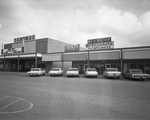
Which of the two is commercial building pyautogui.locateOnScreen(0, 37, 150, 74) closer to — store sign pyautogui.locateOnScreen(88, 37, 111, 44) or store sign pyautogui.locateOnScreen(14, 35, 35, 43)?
store sign pyautogui.locateOnScreen(88, 37, 111, 44)

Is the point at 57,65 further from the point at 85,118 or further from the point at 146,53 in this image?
the point at 85,118

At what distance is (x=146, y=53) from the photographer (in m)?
21.1

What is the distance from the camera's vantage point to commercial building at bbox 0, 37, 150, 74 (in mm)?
22938

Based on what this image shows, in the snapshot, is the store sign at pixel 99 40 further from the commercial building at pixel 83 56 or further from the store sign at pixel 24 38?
the store sign at pixel 24 38

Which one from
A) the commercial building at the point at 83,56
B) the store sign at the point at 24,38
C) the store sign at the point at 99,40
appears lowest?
the commercial building at the point at 83,56

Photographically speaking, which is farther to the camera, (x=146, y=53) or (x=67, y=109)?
(x=146, y=53)

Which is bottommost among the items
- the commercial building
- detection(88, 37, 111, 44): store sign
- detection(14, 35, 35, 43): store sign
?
the commercial building

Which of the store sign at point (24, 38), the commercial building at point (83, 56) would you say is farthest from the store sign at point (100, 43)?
the store sign at point (24, 38)

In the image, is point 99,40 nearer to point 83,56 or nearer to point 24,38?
point 83,56

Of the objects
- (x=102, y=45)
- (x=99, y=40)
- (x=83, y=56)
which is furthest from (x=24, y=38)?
(x=102, y=45)

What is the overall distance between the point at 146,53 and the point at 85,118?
20.8 meters

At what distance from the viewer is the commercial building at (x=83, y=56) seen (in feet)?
75.3

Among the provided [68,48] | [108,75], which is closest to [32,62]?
[68,48]

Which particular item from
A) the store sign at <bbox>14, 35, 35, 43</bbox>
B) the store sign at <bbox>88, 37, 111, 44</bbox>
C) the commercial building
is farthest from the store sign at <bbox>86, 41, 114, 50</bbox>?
the store sign at <bbox>14, 35, 35, 43</bbox>
